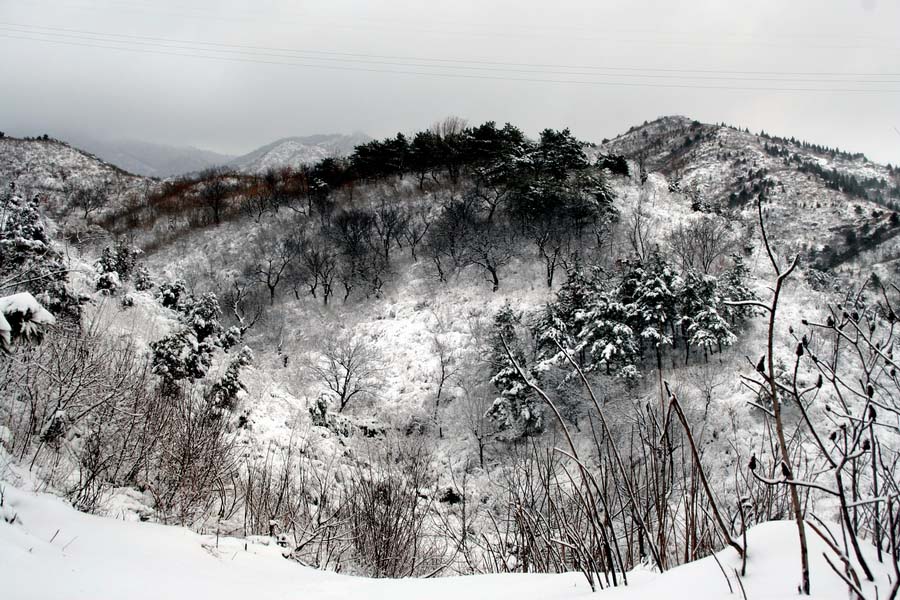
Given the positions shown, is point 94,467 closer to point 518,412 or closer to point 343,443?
point 343,443

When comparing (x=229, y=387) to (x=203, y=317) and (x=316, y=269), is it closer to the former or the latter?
(x=203, y=317)

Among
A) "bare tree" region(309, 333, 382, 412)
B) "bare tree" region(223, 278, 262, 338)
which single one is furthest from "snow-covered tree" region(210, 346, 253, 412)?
"bare tree" region(223, 278, 262, 338)

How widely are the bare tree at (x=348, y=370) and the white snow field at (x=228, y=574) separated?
19739 millimetres

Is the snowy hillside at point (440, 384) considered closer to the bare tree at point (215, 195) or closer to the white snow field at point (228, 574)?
the white snow field at point (228, 574)

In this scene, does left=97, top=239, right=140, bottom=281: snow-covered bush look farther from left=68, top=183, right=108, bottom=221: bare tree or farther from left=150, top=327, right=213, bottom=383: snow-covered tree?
left=68, top=183, right=108, bottom=221: bare tree

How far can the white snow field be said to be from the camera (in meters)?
1.40

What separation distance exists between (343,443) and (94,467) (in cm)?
1315

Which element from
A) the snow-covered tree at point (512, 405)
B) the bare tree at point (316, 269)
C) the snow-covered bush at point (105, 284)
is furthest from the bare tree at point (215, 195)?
the snow-covered tree at point (512, 405)

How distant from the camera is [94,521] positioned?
384 cm

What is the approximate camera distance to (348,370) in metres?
23.5

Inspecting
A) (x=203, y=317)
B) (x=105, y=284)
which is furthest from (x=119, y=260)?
(x=105, y=284)

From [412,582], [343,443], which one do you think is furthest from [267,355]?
[412,582]

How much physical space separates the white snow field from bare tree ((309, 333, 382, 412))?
777 inches

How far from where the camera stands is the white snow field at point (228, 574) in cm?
140
